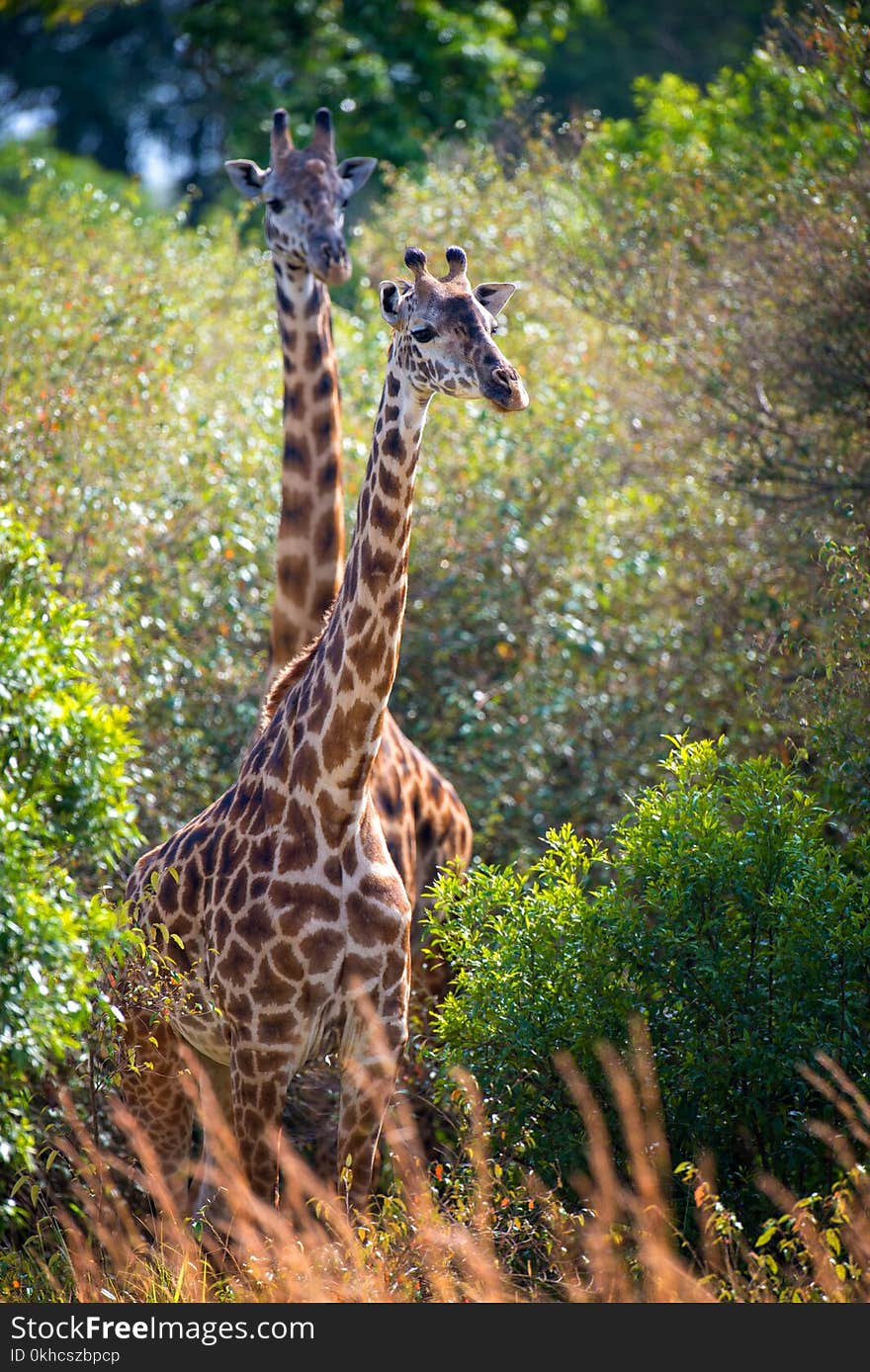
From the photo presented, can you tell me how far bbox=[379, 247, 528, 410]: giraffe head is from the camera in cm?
501

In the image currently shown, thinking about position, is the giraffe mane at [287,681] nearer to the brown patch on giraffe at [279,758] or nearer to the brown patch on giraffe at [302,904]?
the brown patch on giraffe at [279,758]

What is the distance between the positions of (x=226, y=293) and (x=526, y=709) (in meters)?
5.81

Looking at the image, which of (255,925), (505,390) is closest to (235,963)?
(255,925)

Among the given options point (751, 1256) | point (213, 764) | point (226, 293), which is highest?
point (226, 293)

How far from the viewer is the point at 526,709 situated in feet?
31.6

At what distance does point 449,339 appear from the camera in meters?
5.30

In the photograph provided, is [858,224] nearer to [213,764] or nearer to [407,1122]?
[213,764]

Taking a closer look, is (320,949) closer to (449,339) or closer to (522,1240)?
(522,1240)

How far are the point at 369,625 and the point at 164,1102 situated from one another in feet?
8.02

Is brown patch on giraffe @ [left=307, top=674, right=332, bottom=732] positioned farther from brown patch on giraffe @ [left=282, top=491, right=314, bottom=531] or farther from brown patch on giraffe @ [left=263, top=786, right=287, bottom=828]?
brown patch on giraffe @ [left=282, top=491, right=314, bottom=531]

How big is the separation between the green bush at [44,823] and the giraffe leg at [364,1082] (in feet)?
3.22

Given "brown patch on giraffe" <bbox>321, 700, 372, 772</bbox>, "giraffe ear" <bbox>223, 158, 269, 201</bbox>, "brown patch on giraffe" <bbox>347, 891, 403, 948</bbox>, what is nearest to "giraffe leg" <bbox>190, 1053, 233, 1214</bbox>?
"brown patch on giraffe" <bbox>347, 891, 403, 948</bbox>

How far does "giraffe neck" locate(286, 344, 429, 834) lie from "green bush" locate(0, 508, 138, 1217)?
35.2 inches
